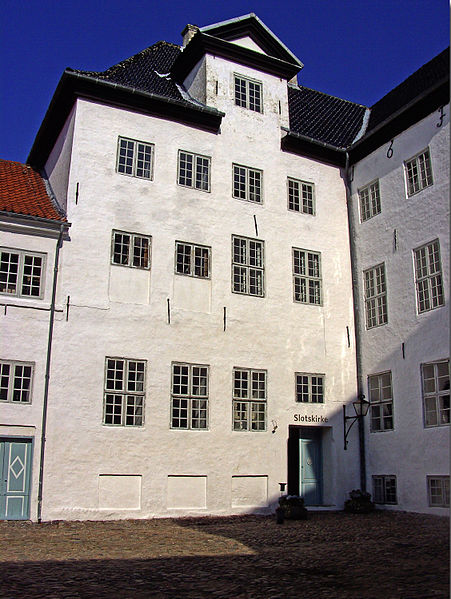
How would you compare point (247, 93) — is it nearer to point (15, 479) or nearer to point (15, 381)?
point (15, 381)

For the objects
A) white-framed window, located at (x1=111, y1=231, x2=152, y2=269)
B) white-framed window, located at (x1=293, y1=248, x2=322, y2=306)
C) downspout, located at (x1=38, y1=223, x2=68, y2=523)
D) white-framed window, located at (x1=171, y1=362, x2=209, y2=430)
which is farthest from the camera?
white-framed window, located at (x1=293, y1=248, x2=322, y2=306)

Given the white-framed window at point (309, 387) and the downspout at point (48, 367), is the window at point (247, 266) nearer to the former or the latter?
the white-framed window at point (309, 387)

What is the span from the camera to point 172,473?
672 inches

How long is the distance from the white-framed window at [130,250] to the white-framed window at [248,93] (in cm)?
624

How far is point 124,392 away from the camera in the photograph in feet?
55.6

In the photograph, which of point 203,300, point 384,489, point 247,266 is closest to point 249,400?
point 203,300

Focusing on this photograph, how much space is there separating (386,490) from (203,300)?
25.0ft

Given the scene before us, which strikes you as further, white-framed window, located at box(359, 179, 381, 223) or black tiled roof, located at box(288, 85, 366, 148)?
black tiled roof, located at box(288, 85, 366, 148)

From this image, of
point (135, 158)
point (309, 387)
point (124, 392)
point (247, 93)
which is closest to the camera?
point (124, 392)

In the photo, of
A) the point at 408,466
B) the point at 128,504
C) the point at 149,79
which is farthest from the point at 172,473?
the point at 149,79

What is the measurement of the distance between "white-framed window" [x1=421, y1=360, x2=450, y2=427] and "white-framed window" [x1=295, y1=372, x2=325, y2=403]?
130 inches

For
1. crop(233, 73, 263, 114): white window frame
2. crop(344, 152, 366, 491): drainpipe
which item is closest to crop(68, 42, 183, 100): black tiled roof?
crop(233, 73, 263, 114): white window frame

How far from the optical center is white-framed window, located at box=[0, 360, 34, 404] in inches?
618

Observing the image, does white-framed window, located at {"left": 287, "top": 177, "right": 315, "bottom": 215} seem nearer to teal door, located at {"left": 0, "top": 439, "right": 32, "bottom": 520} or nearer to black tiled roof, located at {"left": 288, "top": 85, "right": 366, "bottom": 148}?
black tiled roof, located at {"left": 288, "top": 85, "right": 366, "bottom": 148}
